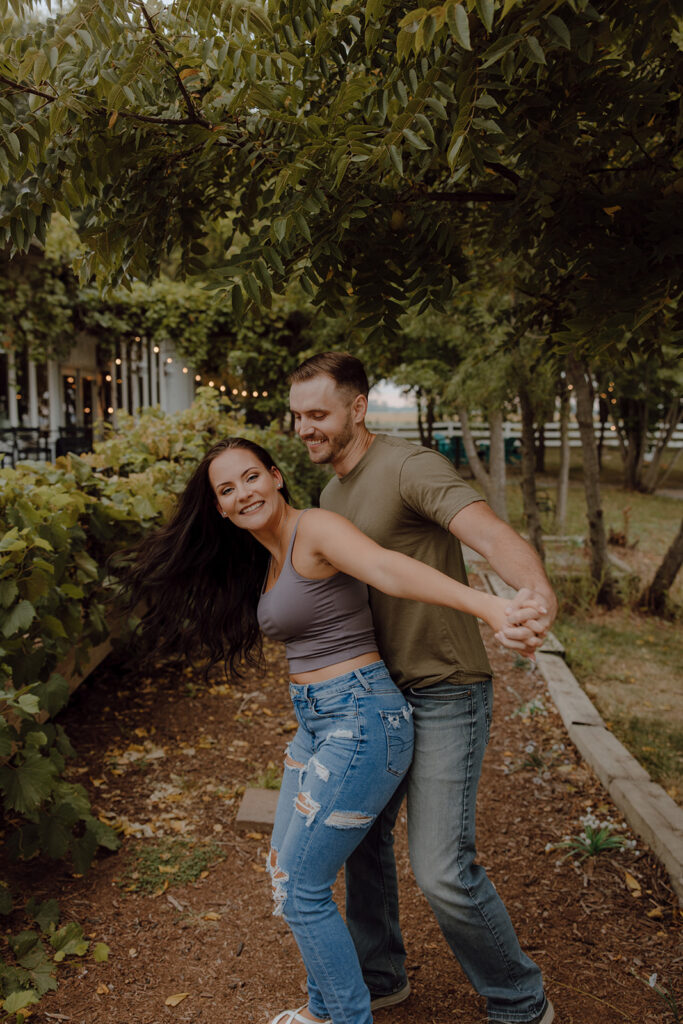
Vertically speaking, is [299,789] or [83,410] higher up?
[83,410]

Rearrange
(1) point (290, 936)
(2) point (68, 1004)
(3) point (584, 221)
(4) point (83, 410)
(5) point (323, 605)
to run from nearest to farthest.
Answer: (5) point (323, 605), (2) point (68, 1004), (3) point (584, 221), (1) point (290, 936), (4) point (83, 410)

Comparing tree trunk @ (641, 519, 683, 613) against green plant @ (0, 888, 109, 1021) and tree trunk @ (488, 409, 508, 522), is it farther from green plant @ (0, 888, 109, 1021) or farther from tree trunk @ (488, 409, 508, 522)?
green plant @ (0, 888, 109, 1021)

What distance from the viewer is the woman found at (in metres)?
2.22

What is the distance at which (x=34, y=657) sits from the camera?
317 centimetres

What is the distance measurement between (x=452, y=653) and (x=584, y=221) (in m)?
1.74

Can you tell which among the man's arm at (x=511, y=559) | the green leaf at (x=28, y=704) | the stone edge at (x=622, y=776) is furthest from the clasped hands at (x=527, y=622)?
the stone edge at (x=622, y=776)

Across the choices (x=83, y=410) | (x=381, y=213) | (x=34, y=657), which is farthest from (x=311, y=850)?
(x=83, y=410)

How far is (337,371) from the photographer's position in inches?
103

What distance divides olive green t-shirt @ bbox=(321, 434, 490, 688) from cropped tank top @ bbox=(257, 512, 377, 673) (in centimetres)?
11

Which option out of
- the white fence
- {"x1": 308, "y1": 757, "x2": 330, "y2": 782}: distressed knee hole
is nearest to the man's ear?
{"x1": 308, "y1": 757, "x2": 330, "y2": 782}: distressed knee hole

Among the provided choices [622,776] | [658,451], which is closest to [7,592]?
[622,776]

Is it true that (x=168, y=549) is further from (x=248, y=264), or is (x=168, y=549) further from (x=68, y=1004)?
(x=68, y=1004)

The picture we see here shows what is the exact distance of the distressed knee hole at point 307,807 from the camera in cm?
222

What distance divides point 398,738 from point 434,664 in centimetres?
25
